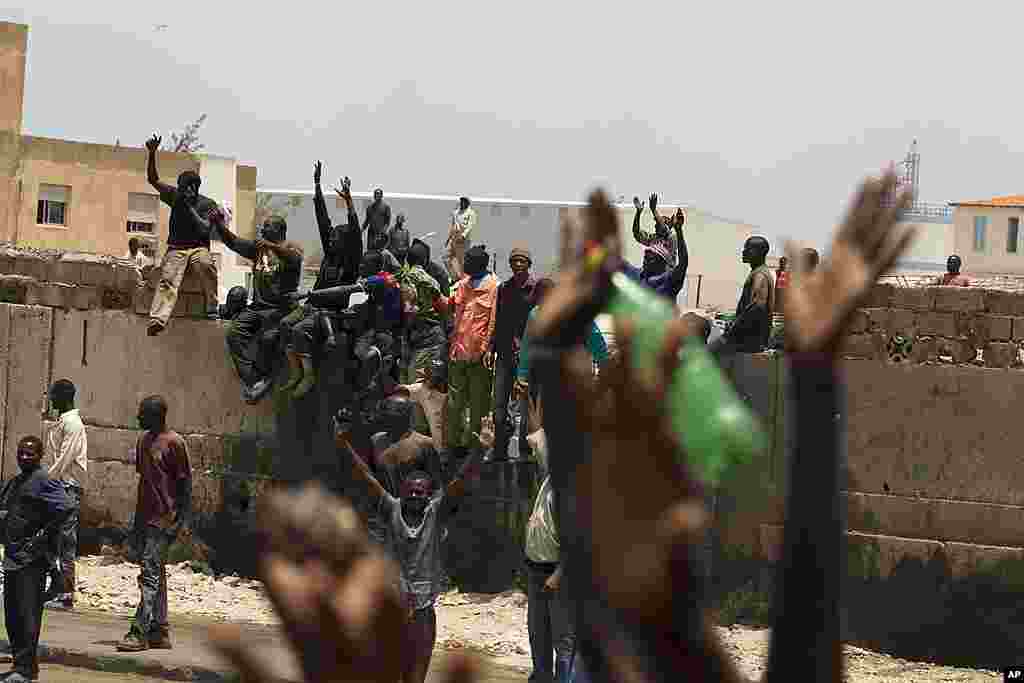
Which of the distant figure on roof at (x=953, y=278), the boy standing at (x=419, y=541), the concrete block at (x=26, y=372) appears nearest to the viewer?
the boy standing at (x=419, y=541)

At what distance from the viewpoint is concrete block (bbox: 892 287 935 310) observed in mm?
13820

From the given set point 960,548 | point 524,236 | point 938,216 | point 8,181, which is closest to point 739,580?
point 960,548

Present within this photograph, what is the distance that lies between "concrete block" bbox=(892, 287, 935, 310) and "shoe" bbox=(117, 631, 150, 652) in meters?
5.56

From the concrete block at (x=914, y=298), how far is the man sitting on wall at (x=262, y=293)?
4.56m

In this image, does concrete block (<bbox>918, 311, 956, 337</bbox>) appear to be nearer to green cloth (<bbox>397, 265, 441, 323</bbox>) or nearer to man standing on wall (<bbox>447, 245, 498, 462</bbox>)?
man standing on wall (<bbox>447, 245, 498, 462</bbox>)

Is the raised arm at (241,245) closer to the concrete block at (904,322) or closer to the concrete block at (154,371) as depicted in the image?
the concrete block at (154,371)

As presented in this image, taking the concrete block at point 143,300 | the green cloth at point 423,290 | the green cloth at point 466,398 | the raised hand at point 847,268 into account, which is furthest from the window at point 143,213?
the raised hand at point 847,268

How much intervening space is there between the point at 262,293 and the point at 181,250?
38.9 inches

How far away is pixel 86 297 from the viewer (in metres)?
17.1

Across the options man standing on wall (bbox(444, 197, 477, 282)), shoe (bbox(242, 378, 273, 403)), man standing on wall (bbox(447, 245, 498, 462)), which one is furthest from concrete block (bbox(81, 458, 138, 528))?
man standing on wall (bbox(447, 245, 498, 462))

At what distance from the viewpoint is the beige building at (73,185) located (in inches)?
1619

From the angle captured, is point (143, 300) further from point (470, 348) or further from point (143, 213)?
point (143, 213)

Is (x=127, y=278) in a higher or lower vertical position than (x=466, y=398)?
higher

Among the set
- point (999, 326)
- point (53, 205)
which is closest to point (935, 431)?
point (999, 326)
